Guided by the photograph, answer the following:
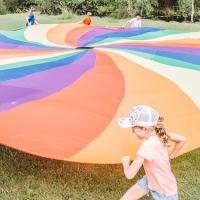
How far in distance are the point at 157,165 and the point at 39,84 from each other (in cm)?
191

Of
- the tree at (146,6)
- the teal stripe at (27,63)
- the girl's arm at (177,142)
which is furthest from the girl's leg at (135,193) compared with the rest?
the tree at (146,6)

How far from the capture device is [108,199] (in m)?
4.47

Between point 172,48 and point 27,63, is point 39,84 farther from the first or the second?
point 172,48

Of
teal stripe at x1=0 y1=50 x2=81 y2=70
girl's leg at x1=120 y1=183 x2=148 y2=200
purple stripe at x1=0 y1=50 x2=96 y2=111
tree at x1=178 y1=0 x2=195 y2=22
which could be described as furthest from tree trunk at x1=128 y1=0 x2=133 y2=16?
girl's leg at x1=120 y1=183 x2=148 y2=200

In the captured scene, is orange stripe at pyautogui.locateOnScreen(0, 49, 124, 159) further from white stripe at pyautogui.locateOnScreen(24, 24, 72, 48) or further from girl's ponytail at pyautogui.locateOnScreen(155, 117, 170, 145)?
white stripe at pyautogui.locateOnScreen(24, 24, 72, 48)

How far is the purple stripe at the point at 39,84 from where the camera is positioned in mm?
4607

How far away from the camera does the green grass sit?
4.55m

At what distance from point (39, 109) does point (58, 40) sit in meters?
2.80

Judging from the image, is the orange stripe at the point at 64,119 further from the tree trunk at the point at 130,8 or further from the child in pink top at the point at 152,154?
the tree trunk at the point at 130,8

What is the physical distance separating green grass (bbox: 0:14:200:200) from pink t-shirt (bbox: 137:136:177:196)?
1016 millimetres

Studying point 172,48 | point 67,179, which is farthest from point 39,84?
point 172,48

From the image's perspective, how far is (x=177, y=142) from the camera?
3807 mm

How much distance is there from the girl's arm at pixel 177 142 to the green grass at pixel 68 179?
2.57ft

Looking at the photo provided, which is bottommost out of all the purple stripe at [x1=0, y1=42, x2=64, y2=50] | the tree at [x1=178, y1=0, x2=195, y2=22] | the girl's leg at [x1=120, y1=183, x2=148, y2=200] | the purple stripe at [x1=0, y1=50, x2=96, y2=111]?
the tree at [x1=178, y1=0, x2=195, y2=22]
